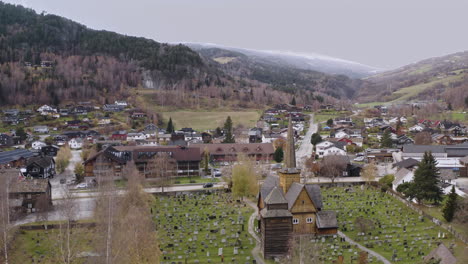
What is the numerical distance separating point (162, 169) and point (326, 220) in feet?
84.6

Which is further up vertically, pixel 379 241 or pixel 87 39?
pixel 87 39

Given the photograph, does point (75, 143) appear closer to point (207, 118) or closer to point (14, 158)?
point (14, 158)

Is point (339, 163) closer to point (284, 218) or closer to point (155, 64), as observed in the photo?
point (284, 218)

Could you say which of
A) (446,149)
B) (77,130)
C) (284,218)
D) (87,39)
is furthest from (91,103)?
(284,218)

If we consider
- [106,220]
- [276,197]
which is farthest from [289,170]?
[106,220]

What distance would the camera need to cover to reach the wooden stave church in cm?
3256

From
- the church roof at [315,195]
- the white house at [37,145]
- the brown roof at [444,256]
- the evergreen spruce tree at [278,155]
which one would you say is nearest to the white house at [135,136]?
the white house at [37,145]

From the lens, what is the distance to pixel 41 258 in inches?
1254

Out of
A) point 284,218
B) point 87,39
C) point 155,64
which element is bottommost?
point 284,218

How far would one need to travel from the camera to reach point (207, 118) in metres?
126

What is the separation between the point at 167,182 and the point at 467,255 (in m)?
35.8

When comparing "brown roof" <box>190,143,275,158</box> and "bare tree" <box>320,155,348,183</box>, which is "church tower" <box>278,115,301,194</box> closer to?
"bare tree" <box>320,155,348,183</box>

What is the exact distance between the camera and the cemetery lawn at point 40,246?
31.6 metres

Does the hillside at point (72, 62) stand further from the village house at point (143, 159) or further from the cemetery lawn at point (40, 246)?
the cemetery lawn at point (40, 246)
